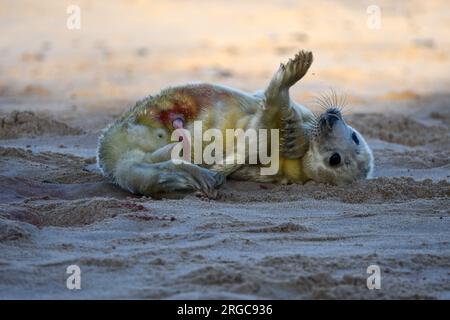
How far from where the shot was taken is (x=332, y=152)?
5855mm

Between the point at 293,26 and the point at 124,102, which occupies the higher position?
the point at 293,26

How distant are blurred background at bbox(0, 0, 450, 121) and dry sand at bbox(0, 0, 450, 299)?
0.10 ft

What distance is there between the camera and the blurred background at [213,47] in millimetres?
11227

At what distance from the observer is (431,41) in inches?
523

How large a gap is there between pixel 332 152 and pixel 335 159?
0.17ft

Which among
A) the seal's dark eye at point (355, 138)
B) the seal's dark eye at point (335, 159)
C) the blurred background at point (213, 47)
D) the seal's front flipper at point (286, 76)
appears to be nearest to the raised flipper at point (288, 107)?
the seal's front flipper at point (286, 76)

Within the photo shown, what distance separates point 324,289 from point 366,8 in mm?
10800

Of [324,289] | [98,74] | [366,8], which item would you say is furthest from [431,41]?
[324,289]

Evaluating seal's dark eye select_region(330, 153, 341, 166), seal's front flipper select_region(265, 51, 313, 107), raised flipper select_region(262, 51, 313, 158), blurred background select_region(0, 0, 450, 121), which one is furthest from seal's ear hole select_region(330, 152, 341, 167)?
blurred background select_region(0, 0, 450, 121)

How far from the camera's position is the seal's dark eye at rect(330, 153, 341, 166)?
5.86 meters

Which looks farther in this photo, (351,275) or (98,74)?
(98,74)

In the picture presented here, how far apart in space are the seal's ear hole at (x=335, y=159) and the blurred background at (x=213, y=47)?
15.5 feet

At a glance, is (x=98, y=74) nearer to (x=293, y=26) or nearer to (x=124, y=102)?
(x=124, y=102)
